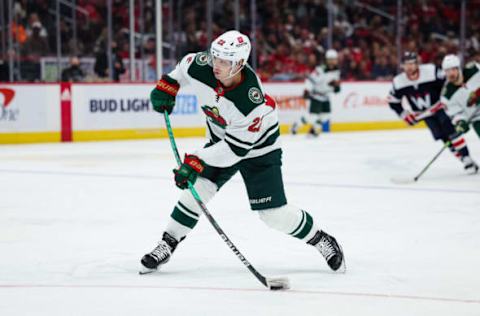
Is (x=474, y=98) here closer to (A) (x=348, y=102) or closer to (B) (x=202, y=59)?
(B) (x=202, y=59)

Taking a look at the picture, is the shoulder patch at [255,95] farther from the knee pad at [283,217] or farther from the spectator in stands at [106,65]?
the spectator in stands at [106,65]

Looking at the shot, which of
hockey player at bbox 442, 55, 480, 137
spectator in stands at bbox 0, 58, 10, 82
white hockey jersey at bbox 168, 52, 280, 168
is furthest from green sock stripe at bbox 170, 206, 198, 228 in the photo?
spectator in stands at bbox 0, 58, 10, 82

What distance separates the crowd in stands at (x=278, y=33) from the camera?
1183 centimetres

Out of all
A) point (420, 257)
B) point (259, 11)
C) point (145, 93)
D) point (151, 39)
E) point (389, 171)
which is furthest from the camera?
point (259, 11)

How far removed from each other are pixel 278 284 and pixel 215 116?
→ 0.79 metres

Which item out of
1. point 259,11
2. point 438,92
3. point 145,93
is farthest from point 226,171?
point 259,11

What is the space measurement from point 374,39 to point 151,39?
4.93 meters

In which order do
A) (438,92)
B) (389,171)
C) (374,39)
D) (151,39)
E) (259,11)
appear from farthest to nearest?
1. (374,39)
2. (259,11)
3. (151,39)
4. (389,171)
5. (438,92)

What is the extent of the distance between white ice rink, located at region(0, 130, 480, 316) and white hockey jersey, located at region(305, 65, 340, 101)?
150 inches

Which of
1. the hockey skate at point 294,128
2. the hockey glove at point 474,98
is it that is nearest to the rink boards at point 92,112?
the hockey skate at point 294,128

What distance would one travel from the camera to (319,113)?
1276 cm

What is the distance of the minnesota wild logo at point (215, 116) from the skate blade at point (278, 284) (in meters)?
0.72

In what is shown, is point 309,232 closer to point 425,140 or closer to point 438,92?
point 438,92

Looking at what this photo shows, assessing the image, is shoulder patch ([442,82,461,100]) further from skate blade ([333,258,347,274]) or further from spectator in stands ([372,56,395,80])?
spectator in stands ([372,56,395,80])
